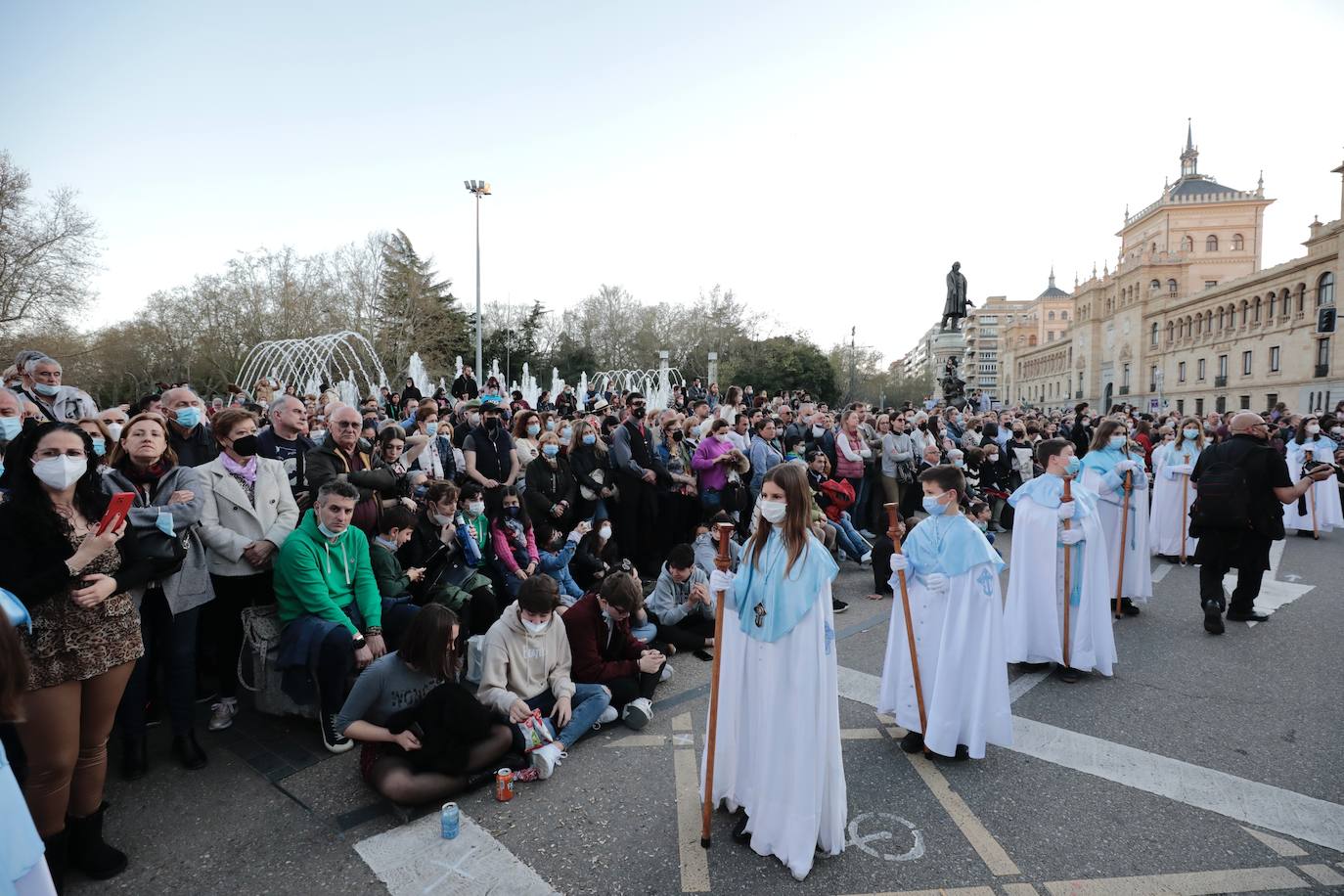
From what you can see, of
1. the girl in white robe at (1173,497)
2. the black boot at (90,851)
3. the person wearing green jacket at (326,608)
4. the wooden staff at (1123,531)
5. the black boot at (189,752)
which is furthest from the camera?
the girl in white robe at (1173,497)

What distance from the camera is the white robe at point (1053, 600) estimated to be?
579 centimetres

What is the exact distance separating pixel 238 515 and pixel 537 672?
2.34 metres

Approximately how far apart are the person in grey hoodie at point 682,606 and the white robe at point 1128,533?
450 centimetres

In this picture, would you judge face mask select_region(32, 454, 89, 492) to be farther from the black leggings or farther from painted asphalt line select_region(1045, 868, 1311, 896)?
painted asphalt line select_region(1045, 868, 1311, 896)

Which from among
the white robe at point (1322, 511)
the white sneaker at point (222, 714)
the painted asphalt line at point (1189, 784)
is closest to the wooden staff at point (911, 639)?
the painted asphalt line at point (1189, 784)

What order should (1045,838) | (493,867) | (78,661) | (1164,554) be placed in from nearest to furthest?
(78,661) < (493,867) < (1045,838) < (1164,554)

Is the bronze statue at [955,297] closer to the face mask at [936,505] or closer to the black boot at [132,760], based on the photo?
the face mask at [936,505]

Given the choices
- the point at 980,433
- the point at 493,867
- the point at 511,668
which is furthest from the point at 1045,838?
the point at 980,433

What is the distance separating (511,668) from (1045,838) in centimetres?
328

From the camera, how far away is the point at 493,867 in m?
3.41

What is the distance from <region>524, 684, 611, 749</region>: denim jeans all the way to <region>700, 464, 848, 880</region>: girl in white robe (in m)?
1.24

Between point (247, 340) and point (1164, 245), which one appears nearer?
point (247, 340)

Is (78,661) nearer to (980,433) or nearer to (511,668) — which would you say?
(511,668)

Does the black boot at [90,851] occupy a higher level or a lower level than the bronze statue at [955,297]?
lower
